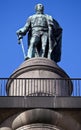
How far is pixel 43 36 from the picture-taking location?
35500 mm

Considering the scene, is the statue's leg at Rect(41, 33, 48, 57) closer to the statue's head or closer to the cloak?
the cloak

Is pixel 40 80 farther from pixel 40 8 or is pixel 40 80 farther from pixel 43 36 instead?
pixel 40 8

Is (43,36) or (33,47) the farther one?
(43,36)

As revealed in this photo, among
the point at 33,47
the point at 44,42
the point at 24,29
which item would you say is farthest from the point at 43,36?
the point at 24,29

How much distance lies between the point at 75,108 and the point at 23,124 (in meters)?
2.48

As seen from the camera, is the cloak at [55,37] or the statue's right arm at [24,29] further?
the statue's right arm at [24,29]

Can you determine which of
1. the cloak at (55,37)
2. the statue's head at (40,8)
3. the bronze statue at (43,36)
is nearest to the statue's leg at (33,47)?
the bronze statue at (43,36)

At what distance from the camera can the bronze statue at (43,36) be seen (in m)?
35.2

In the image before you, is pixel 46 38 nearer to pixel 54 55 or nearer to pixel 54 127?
pixel 54 55

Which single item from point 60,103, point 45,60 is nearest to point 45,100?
point 60,103

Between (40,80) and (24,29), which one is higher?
(24,29)

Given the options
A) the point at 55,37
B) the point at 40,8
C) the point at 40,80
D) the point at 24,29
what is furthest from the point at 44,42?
the point at 40,80

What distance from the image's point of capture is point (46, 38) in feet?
116

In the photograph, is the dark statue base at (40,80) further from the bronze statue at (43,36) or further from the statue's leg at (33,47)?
the bronze statue at (43,36)
